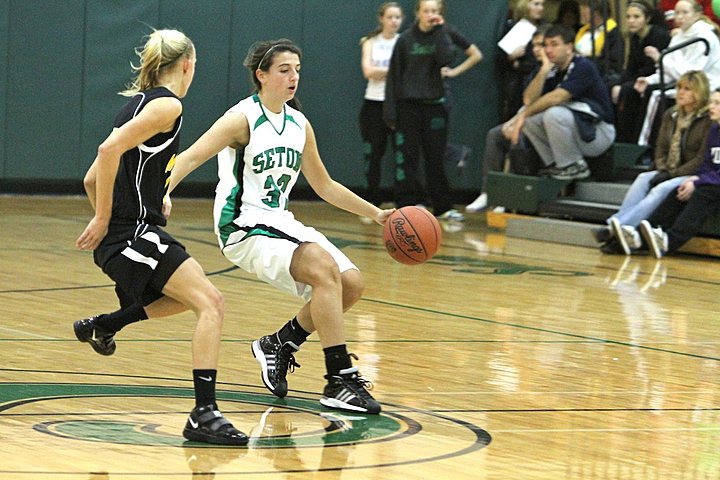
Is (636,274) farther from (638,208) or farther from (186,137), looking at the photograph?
(186,137)

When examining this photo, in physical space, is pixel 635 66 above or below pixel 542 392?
above

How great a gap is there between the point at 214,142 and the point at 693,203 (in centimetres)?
706

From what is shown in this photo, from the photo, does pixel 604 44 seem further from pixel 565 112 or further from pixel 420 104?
pixel 420 104

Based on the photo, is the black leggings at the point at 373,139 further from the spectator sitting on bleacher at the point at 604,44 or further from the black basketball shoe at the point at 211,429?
the black basketball shoe at the point at 211,429

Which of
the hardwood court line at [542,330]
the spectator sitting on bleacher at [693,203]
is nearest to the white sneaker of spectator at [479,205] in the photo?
the spectator sitting on bleacher at [693,203]

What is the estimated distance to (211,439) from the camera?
14.6 feet

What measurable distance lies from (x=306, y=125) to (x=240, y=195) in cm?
43

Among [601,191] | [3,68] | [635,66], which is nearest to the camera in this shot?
[601,191]

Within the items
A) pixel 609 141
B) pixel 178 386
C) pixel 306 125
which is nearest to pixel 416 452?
pixel 178 386

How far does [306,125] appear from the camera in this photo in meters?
5.64

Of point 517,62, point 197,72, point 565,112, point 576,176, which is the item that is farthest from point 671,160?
point 197,72

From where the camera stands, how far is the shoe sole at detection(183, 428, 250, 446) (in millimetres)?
4441

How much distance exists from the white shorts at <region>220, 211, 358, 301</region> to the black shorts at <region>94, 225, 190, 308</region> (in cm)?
60

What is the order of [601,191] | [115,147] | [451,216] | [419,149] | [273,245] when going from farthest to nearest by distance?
[451,216]
[419,149]
[601,191]
[273,245]
[115,147]
